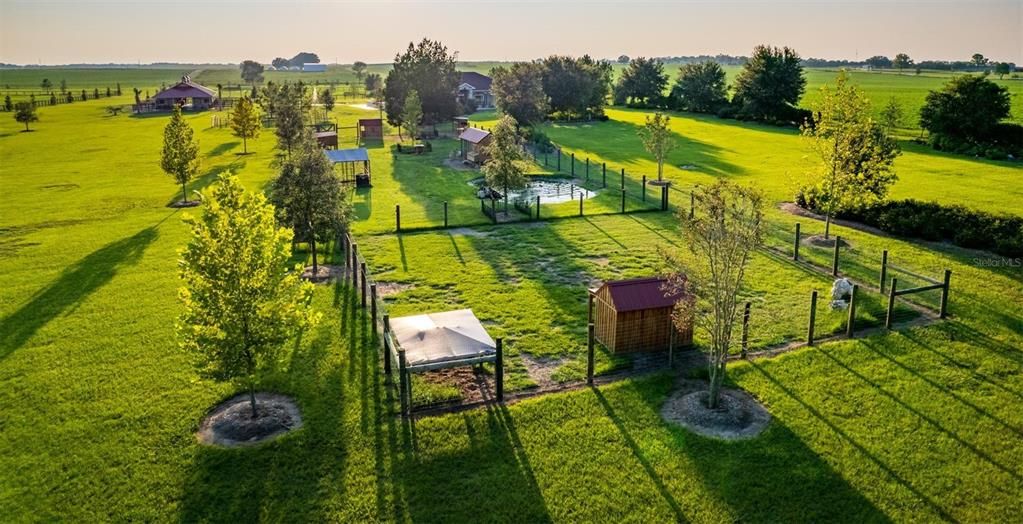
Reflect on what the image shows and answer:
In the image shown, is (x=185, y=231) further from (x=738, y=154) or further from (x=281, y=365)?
(x=738, y=154)

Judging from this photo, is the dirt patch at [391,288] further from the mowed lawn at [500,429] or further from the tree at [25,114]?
the tree at [25,114]

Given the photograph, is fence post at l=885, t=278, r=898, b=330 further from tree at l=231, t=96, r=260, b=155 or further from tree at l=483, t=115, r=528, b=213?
tree at l=231, t=96, r=260, b=155

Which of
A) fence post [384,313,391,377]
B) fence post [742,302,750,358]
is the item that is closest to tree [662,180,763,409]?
fence post [742,302,750,358]

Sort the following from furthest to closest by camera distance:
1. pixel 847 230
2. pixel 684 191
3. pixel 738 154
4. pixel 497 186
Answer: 1. pixel 738 154
2. pixel 684 191
3. pixel 497 186
4. pixel 847 230


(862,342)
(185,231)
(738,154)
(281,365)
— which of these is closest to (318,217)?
(281,365)

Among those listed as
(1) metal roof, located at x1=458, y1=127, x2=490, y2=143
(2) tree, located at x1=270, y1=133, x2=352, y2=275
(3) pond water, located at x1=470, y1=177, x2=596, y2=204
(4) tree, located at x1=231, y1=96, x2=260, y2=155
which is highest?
(4) tree, located at x1=231, y1=96, x2=260, y2=155
